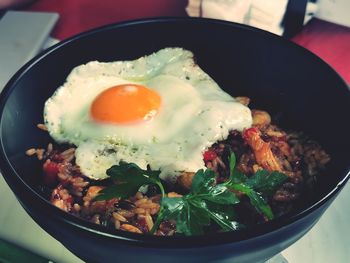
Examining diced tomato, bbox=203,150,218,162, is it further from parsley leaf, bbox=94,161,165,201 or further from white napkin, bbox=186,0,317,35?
white napkin, bbox=186,0,317,35

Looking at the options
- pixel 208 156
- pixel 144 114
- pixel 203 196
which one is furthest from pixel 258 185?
pixel 144 114

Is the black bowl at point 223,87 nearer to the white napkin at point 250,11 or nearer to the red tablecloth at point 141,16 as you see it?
the white napkin at point 250,11

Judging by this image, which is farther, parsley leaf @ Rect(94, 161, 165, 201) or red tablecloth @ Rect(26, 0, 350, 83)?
red tablecloth @ Rect(26, 0, 350, 83)

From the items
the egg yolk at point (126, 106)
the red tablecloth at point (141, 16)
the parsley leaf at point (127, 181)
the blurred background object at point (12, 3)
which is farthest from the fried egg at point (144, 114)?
the blurred background object at point (12, 3)

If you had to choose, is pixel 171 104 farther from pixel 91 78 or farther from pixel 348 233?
pixel 348 233

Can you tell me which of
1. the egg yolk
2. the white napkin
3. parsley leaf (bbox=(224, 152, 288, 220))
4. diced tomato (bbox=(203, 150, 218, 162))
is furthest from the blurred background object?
parsley leaf (bbox=(224, 152, 288, 220))

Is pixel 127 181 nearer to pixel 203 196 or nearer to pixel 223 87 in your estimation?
pixel 203 196
